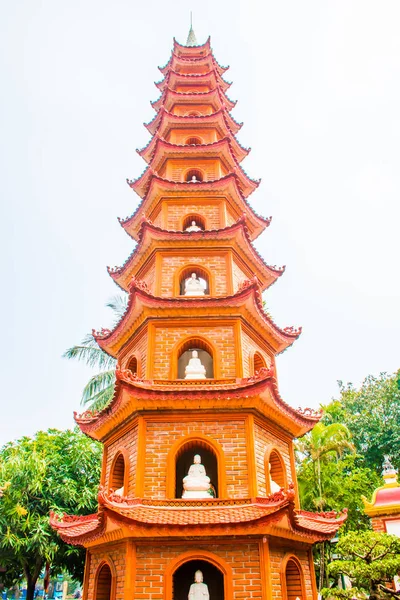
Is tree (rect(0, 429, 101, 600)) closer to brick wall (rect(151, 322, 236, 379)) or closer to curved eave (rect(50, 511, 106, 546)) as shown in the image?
curved eave (rect(50, 511, 106, 546))

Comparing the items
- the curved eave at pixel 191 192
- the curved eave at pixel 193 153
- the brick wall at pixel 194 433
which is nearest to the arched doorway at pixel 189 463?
the brick wall at pixel 194 433

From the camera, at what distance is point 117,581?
8.32m

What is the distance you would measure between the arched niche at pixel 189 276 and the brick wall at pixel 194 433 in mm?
3331

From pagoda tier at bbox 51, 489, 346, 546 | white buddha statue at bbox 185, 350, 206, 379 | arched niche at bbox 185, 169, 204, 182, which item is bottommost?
pagoda tier at bbox 51, 489, 346, 546

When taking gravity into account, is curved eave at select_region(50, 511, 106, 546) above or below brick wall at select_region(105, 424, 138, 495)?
below

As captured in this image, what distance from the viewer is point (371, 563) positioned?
7.95 metres

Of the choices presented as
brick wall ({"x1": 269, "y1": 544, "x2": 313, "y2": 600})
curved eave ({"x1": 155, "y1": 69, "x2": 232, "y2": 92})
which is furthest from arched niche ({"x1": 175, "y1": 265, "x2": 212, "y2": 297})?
curved eave ({"x1": 155, "y1": 69, "x2": 232, "y2": 92})

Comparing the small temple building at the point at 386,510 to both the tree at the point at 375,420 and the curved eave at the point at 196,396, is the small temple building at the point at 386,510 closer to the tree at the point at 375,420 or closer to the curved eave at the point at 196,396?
the curved eave at the point at 196,396

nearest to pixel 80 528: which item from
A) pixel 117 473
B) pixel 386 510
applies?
pixel 117 473

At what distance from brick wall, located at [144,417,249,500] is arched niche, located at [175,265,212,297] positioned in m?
3.33

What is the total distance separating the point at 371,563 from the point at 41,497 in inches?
502

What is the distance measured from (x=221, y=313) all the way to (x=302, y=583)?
5500mm

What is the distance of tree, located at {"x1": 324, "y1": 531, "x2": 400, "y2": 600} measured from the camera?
25.8 feet

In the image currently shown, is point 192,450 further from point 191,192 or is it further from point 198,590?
point 191,192
